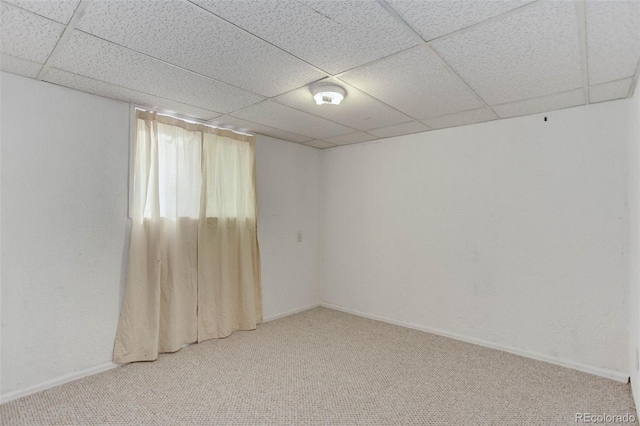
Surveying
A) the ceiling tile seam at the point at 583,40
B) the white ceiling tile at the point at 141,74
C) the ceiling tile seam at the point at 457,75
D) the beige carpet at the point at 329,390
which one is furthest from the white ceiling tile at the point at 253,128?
the ceiling tile seam at the point at 583,40

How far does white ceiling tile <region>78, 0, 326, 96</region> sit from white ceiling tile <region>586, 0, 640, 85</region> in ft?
4.78

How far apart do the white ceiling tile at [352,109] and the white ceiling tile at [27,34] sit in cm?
143

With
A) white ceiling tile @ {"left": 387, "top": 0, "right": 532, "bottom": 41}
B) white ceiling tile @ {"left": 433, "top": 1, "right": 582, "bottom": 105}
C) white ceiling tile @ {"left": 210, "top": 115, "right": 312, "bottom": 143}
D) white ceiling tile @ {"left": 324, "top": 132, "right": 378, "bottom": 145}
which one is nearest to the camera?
white ceiling tile @ {"left": 387, "top": 0, "right": 532, "bottom": 41}

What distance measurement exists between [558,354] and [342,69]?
9.67ft

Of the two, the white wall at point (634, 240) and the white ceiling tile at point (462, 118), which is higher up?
the white ceiling tile at point (462, 118)

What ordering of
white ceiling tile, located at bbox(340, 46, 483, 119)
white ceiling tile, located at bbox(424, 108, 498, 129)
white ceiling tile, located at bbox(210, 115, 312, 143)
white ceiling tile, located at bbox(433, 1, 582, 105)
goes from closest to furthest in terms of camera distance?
white ceiling tile, located at bbox(433, 1, 582, 105) → white ceiling tile, located at bbox(340, 46, 483, 119) → white ceiling tile, located at bbox(424, 108, 498, 129) → white ceiling tile, located at bbox(210, 115, 312, 143)

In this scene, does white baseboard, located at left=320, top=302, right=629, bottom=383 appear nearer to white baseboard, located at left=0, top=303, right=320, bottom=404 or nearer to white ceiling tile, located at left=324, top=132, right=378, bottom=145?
white ceiling tile, located at left=324, top=132, right=378, bottom=145

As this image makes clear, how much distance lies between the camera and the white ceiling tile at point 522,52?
5.06ft

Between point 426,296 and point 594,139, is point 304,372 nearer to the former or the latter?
point 426,296

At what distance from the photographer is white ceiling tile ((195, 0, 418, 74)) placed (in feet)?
4.81

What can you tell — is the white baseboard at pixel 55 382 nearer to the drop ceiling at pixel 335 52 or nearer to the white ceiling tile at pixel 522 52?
the drop ceiling at pixel 335 52

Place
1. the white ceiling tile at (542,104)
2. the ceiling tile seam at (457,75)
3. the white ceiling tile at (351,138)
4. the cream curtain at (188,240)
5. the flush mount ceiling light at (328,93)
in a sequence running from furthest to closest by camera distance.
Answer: the white ceiling tile at (351,138) → the cream curtain at (188,240) → the white ceiling tile at (542,104) → the flush mount ceiling light at (328,93) → the ceiling tile seam at (457,75)

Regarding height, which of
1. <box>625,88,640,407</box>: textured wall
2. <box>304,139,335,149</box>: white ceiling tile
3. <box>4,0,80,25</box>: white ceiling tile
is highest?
<box>4,0,80,25</box>: white ceiling tile

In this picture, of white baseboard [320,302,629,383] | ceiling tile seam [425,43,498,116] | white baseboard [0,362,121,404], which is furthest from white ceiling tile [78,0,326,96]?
white baseboard [320,302,629,383]
